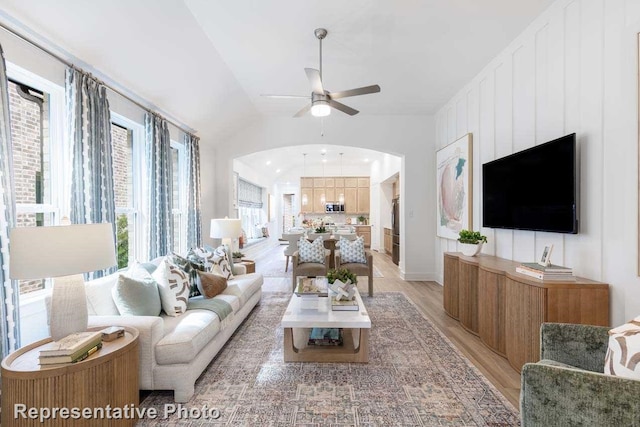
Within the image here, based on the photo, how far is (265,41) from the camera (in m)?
3.26

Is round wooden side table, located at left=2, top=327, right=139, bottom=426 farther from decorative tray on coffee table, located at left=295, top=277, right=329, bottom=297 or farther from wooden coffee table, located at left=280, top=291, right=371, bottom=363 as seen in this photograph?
decorative tray on coffee table, located at left=295, top=277, right=329, bottom=297

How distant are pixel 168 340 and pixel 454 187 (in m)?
4.24

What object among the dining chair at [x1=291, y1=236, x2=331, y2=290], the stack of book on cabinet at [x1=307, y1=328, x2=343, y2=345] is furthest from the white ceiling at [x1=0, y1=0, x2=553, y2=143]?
the stack of book on cabinet at [x1=307, y1=328, x2=343, y2=345]

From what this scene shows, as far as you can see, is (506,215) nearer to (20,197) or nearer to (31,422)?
(31,422)

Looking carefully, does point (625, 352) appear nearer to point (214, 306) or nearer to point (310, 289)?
point (310, 289)

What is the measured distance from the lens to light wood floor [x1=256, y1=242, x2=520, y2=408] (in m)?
2.38

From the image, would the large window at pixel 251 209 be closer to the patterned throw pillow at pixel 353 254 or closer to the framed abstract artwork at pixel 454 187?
the patterned throw pillow at pixel 353 254

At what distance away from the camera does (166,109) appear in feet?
13.2

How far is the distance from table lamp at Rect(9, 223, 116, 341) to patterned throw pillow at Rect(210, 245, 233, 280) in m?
1.73

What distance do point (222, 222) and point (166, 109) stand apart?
1.72 m

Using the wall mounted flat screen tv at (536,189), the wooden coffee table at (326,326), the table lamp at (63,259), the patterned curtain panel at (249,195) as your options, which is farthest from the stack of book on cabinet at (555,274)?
the patterned curtain panel at (249,195)

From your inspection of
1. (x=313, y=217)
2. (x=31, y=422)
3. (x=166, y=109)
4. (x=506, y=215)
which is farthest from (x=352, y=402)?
(x=313, y=217)

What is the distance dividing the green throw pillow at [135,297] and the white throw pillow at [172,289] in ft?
0.40

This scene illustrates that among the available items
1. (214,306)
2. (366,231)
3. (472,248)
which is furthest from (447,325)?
(366,231)
